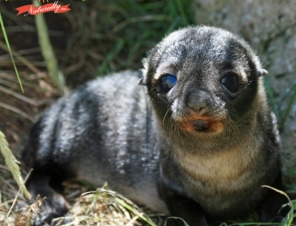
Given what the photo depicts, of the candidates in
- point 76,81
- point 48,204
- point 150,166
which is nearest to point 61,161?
point 48,204

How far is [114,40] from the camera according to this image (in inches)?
281

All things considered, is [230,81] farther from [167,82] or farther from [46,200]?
[46,200]

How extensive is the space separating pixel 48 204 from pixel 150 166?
0.98 metres

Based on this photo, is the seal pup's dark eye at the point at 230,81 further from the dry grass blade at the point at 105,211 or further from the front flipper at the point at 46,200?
the front flipper at the point at 46,200

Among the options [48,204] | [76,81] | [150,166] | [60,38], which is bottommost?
[48,204]

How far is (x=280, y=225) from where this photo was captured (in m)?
4.23

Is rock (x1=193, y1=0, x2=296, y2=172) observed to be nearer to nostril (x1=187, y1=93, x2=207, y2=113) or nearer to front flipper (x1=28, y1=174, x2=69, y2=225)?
nostril (x1=187, y1=93, x2=207, y2=113)

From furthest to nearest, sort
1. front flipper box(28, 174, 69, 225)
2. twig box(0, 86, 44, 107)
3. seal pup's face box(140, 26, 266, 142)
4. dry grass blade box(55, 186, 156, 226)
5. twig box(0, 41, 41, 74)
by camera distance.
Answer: twig box(0, 41, 41, 74) < twig box(0, 86, 44, 107) < front flipper box(28, 174, 69, 225) < dry grass blade box(55, 186, 156, 226) < seal pup's face box(140, 26, 266, 142)

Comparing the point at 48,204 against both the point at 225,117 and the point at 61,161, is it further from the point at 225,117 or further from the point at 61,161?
the point at 225,117

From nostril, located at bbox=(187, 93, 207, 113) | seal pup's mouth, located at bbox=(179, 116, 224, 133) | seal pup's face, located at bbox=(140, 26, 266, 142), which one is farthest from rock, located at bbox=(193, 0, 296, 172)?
nostril, located at bbox=(187, 93, 207, 113)

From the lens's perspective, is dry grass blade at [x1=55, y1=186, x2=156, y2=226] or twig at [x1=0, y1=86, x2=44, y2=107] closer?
dry grass blade at [x1=55, y1=186, x2=156, y2=226]

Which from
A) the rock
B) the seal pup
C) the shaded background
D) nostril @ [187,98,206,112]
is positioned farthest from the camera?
the shaded background

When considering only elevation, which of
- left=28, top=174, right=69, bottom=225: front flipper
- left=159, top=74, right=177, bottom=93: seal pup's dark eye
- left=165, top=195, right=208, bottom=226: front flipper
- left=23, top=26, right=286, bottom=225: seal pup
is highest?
left=159, top=74, right=177, bottom=93: seal pup's dark eye

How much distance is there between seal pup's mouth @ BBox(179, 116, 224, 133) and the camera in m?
3.93
